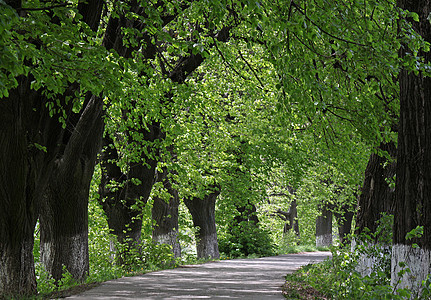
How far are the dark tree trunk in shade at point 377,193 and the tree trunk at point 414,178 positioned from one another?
319cm

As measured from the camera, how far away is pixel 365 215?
12125 millimetres

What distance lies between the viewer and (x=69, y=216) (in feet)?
43.1

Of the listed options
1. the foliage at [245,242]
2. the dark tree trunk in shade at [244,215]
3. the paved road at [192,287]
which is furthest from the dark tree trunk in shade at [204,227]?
the paved road at [192,287]

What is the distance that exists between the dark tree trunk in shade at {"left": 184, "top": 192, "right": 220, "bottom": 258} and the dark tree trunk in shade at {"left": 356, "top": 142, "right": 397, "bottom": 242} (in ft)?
47.1

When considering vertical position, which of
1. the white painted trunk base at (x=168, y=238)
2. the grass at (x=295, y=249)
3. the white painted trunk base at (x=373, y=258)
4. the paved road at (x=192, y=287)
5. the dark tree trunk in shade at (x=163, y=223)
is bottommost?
the grass at (x=295, y=249)

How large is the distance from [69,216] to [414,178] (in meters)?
7.97

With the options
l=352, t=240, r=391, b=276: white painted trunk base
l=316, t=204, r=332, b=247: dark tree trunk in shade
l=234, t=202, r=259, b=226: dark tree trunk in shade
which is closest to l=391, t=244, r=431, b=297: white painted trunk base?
l=352, t=240, r=391, b=276: white painted trunk base

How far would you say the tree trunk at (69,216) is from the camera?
13016 mm

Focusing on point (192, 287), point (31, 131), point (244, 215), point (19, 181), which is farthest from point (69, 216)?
point (244, 215)

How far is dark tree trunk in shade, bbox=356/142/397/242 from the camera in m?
12.0

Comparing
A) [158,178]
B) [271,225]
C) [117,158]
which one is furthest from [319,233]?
[117,158]

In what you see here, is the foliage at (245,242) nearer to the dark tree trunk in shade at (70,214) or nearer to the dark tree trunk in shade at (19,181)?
the dark tree trunk in shade at (70,214)

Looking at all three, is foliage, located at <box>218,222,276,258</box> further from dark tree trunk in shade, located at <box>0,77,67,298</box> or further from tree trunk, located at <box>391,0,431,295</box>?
tree trunk, located at <box>391,0,431,295</box>

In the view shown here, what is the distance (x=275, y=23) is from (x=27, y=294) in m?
6.29
